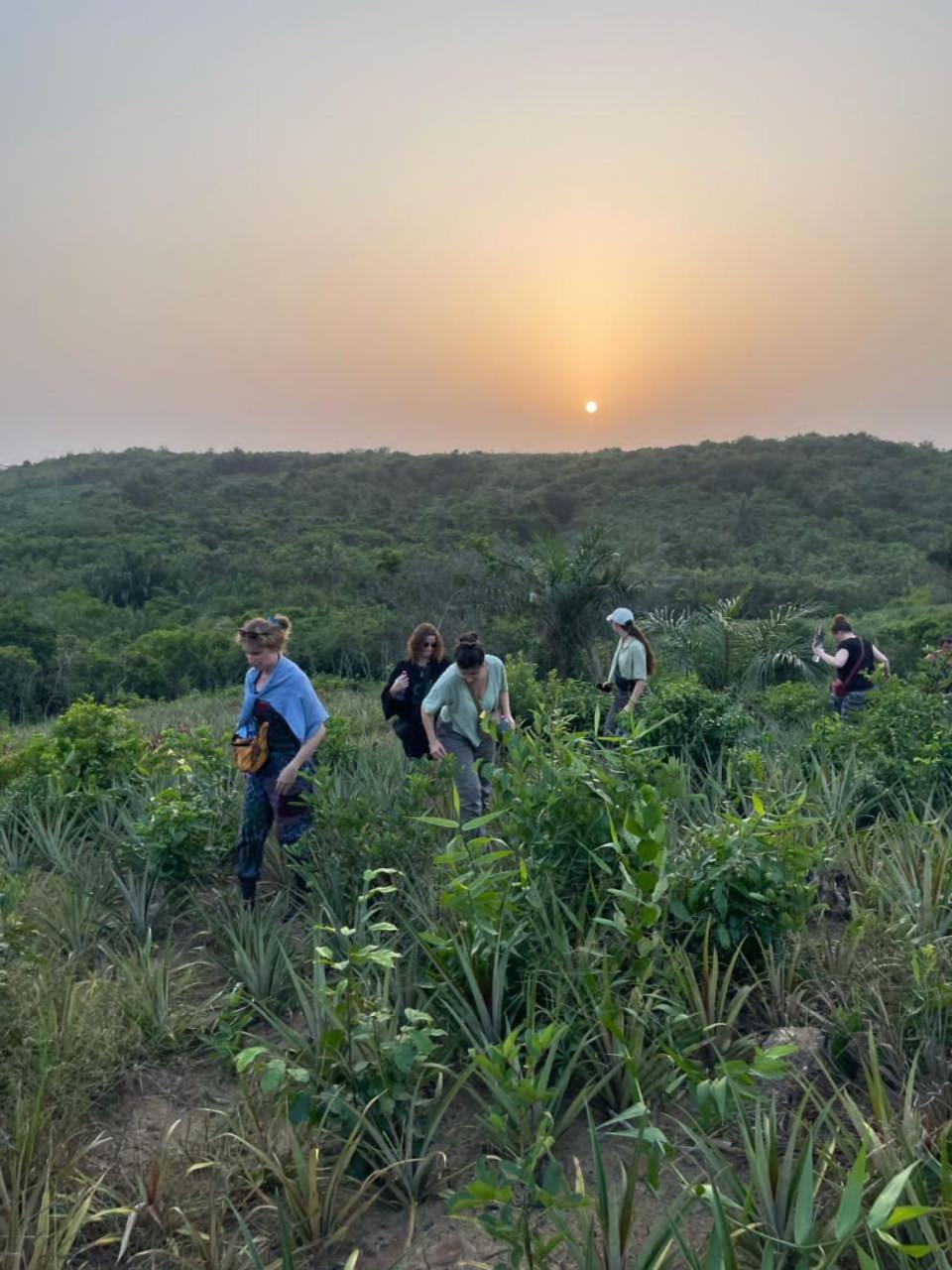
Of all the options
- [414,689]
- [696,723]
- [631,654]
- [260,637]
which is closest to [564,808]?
[260,637]

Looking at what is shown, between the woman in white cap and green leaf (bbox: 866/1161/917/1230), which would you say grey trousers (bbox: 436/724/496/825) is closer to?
the woman in white cap

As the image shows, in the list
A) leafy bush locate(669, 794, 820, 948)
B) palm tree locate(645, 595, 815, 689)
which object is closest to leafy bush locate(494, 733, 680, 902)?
leafy bush locate(669, 794, 820, 948)

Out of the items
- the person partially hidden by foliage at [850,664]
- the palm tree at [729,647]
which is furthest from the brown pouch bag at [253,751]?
the palm tree at [729,647]

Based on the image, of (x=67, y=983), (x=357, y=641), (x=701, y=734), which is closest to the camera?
(x=67, y=983)

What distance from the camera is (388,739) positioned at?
25.6ft

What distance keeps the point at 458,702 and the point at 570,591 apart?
9.01 m

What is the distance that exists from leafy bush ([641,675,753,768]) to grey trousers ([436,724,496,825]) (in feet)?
4.24

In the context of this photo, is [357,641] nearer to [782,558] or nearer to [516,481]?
[782,558]

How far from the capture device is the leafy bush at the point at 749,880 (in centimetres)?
346

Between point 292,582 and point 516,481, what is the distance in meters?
30.3

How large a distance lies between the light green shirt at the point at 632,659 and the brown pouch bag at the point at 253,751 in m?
3.70

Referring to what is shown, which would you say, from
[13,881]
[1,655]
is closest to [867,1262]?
[13,881]

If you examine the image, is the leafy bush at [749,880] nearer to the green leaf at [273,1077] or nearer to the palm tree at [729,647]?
the green leaf at [273,1077]

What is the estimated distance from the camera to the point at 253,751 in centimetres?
498
